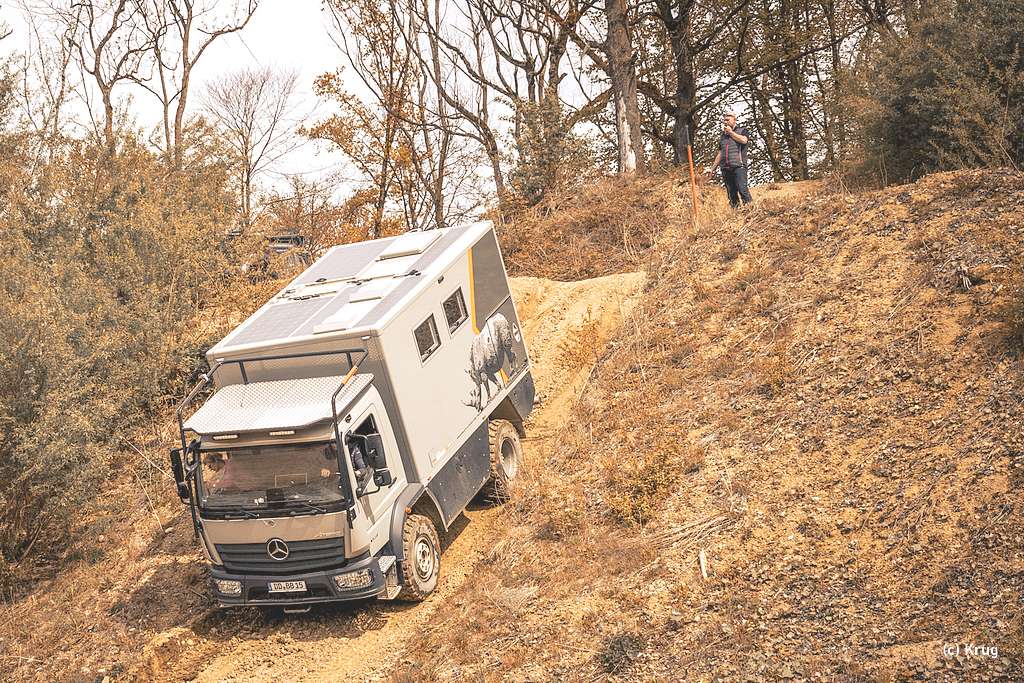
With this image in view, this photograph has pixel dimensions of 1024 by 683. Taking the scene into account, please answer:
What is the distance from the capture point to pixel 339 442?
974 centimetres

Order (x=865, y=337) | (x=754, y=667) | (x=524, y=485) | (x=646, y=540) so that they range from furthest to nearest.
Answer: (x=524, y=485)
(x=865, y=337)
(x=646, y=540)
(x=754, y=667)

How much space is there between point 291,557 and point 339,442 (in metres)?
1.57

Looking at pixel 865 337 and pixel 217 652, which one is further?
pixel 865 337

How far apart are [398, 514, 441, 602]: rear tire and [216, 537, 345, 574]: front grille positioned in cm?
86

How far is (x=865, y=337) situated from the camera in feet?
38.7

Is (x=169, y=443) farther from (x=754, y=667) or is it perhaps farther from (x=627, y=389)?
(x=754, y=667)

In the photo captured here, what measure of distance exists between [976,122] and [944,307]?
19.0 feet

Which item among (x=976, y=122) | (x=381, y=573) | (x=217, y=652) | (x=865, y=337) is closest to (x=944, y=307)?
(x=865, y=337)

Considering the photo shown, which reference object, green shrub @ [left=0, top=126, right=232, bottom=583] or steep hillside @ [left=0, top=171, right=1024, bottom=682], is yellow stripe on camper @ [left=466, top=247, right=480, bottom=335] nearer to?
steep hillside @ [left=0, top=171, right=1024, bottom=682]

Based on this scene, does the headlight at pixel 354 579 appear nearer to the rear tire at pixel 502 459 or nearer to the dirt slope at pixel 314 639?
the dirt slope at pixel 314 639

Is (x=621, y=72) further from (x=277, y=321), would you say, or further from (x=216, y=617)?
(x=216, y=617)

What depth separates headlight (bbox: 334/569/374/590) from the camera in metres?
10.1

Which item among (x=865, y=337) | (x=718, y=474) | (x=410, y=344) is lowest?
(x=718, y=474)

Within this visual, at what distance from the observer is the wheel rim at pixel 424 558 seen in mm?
10930
